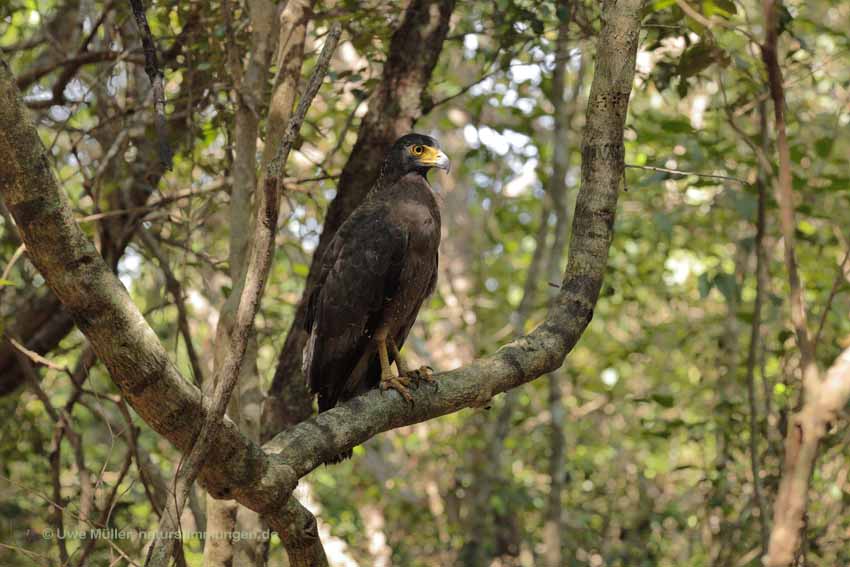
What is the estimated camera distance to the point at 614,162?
3.50 metres

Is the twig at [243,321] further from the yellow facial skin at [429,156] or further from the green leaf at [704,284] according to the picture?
the green leaf at [704,284]

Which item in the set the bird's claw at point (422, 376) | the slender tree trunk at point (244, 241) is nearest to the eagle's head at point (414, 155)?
the slender tree trunk at point (244, 241)

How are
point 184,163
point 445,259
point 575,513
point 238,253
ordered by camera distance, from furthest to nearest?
point 445,259
point 575,513
point 184,163
point 238,253

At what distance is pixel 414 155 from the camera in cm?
488

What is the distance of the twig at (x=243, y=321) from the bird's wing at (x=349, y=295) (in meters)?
1.69

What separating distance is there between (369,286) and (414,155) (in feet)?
2.82

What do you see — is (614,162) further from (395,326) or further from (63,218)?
(63,218)

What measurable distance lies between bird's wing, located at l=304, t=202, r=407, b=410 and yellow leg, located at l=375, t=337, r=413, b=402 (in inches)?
6.0

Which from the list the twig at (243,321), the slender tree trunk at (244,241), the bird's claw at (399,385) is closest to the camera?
the twig at (243,321)

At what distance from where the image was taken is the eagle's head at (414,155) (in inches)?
191

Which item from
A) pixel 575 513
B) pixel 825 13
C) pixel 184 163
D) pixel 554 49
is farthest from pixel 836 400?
pixel 825 13

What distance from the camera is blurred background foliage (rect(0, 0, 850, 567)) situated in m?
5.25

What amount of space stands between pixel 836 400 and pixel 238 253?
9.72 ft

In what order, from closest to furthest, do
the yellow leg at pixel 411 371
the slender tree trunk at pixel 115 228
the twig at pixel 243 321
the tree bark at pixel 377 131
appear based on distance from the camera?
1. the twig at pixel 243 321
2. the yellow leg at pixel 411 371
3. the tree bark at pixel 377 131
4. the slender tree trunk at pixel 115 228
